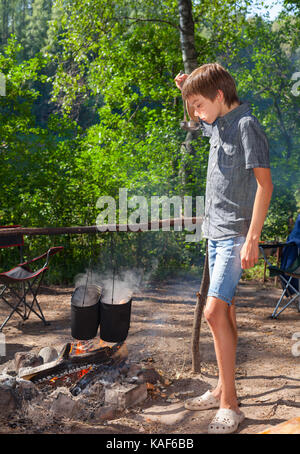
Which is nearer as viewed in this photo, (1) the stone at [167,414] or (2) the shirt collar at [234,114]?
(2) the shirt collar at [234,114]

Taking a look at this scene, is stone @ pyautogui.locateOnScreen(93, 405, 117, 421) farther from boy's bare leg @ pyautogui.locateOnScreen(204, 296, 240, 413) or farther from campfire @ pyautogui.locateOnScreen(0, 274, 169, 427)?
boy's bare leg @ pyautogui.locateOnScreen(204, 296, 240, 413)

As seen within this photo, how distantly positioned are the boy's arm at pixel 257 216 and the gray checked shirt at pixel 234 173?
8 cm

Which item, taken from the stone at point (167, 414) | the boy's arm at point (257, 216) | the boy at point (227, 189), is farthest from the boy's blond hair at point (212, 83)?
the stone at point (167, 414)

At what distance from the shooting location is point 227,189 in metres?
2.53

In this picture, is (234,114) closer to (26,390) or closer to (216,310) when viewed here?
(216,310)

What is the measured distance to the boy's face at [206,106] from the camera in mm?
2525

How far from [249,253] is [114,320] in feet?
4.68

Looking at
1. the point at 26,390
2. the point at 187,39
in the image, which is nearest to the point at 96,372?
the point at 26,390

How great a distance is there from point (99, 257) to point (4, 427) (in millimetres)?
4508

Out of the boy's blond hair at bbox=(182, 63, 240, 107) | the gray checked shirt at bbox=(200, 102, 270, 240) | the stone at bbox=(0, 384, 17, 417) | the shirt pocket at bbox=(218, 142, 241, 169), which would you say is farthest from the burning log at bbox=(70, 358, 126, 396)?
the boy's blond hair at bbox=(182, 63, 240, 107)

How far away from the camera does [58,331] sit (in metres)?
4.81

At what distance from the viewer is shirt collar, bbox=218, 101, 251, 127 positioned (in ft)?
8.20

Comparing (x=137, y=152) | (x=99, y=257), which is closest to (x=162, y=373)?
(x=99, y=257)

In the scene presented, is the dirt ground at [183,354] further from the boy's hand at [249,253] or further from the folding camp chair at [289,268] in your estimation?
the boy's hand at [249,253]
